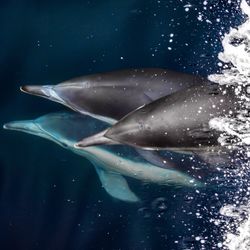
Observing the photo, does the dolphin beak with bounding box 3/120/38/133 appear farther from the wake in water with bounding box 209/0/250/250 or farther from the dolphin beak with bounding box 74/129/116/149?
the wake in water with bounding box 209/0/250/250

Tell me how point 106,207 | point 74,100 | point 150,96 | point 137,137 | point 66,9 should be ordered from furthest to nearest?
point 66,9, point 106,207, point 74,100, point 150,96, point 137,137

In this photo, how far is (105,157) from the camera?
3359 millimetres

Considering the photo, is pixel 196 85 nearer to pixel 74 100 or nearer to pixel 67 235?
pixel 74 100

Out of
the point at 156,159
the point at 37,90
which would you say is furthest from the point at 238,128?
the point at 37,90

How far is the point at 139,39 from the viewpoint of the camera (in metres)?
3.55

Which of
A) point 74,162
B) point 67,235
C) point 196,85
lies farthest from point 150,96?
point 67,235

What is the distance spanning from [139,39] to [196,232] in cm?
116

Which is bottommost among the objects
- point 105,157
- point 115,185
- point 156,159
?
point 115,185

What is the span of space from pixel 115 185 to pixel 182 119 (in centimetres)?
90

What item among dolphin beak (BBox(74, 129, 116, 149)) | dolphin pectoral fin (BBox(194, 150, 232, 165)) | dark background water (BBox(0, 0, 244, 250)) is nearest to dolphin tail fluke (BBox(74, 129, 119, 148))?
dolphin beak (BBox(74, 129, 116, 149))

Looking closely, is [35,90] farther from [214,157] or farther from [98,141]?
[214,157]

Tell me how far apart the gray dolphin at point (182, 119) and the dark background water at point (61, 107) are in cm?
73

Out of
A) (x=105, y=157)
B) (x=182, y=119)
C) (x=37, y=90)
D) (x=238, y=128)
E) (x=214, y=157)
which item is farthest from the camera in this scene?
(x=105, y=157)

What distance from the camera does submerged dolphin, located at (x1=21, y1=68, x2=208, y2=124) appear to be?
286 centimetres
